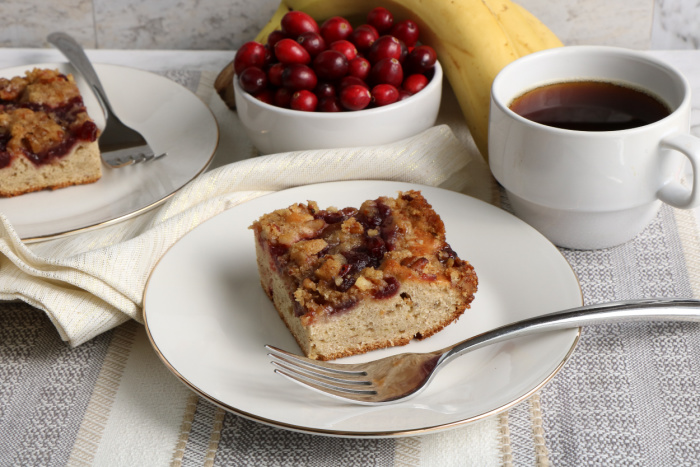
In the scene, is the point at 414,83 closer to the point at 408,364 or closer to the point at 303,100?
the point at 303,100

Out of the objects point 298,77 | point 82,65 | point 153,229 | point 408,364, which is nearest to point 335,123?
point 298,77

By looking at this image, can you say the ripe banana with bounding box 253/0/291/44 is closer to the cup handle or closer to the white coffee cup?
the white coffee cup

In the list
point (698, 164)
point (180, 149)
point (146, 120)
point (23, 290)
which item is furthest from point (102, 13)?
point (698, 164)

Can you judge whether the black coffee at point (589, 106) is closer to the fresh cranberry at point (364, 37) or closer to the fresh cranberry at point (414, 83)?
the fresh cranberry at point (414, 83)

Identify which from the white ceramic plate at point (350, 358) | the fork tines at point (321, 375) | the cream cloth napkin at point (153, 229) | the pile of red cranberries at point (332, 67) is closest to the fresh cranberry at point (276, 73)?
the pile of red cranberries at point (332, 67)

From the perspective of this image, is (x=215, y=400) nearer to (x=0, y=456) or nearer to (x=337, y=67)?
(x=0, y=456)

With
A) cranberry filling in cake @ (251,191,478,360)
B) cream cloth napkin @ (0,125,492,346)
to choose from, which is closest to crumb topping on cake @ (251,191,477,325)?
Answer: cranberry filling in cake @ (251,191,478,360)
